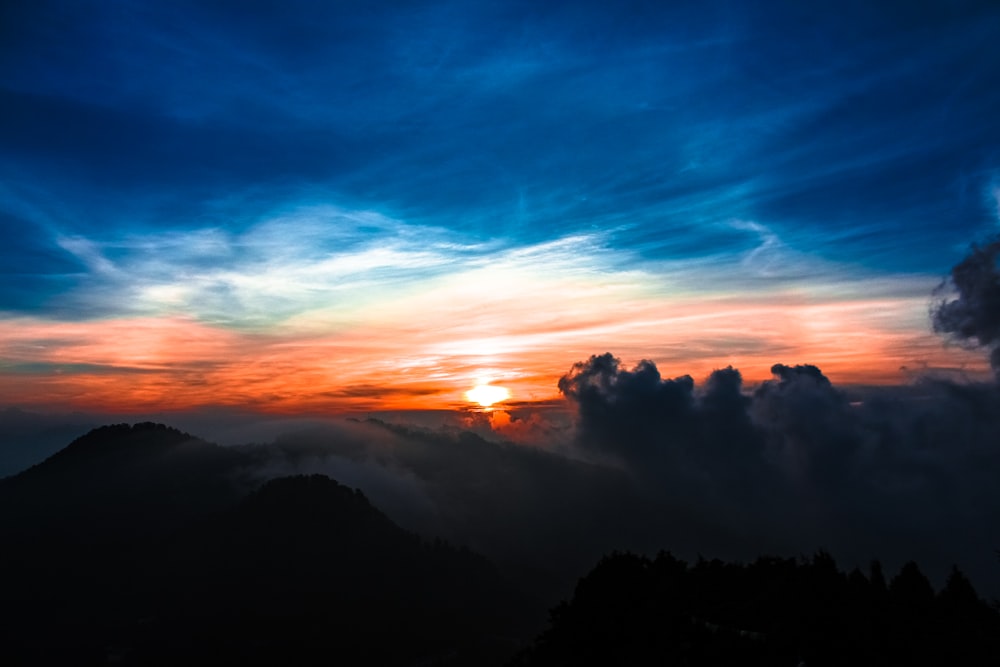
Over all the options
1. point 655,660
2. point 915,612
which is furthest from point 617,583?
point 915,612

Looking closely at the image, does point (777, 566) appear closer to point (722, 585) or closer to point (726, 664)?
point (722, 585)

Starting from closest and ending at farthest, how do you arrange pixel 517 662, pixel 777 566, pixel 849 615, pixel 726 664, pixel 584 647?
1. pixel 726 664
2. pixel 849 615
3. pixel 584 647
4. pixel 517 662
5. pixel 777 566

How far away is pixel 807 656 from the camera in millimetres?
51281

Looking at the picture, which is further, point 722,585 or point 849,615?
point 722,585

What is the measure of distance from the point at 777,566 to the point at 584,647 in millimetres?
26055

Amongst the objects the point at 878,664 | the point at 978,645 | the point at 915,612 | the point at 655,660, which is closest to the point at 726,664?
the point at 655,660

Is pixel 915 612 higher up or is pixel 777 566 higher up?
pixel 777 566

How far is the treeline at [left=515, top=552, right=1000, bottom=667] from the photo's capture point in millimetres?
52031

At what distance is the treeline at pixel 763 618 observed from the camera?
5203 cm

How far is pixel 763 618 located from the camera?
57375 millimetres

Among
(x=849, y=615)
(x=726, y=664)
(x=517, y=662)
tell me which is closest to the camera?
(x=726, y=664)

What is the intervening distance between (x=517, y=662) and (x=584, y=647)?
34.2 feet

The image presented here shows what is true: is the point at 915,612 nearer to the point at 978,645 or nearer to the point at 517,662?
the point at 978,645

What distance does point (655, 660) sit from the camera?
52750 mm
